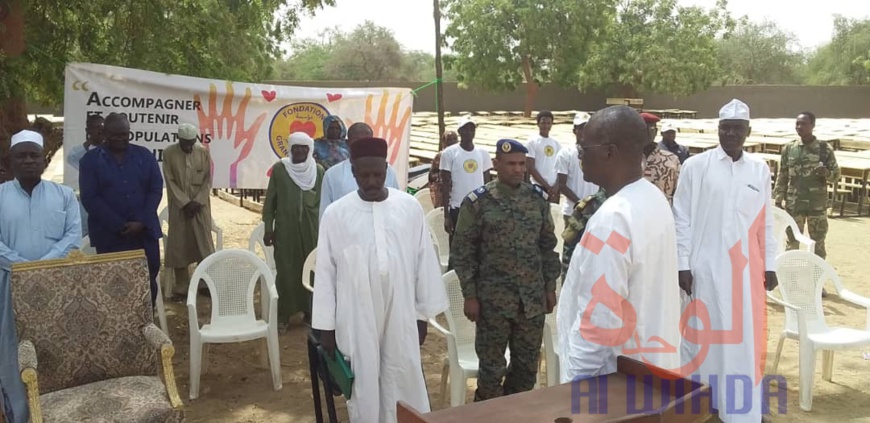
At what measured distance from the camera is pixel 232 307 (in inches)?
214

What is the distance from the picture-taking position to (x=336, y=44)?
5491 cm

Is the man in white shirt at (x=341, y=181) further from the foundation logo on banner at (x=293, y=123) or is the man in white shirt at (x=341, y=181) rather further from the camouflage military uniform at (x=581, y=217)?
the foundation logo on banner at (x=293, y=123)

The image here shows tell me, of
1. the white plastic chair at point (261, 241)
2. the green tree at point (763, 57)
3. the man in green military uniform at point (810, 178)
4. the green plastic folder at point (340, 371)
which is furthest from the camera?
the green tree at point (763, 57)

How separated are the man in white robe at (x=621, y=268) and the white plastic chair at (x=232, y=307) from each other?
9.77 ft

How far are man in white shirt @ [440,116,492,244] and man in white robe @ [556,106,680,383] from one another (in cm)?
493

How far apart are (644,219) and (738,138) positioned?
→ 84.7 inches

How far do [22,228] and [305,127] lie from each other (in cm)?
414

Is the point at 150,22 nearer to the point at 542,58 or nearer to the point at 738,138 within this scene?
the point at 738,138

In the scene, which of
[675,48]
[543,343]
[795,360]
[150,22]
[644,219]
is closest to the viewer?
[644,219]

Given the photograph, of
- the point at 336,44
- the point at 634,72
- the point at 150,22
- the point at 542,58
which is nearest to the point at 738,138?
the point at 150,22

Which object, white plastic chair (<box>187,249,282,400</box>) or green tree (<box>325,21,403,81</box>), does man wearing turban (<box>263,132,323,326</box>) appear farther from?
green tree (<box>325,21,403,81</box>)

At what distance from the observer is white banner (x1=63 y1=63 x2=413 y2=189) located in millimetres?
6812

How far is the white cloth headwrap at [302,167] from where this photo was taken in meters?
6.25

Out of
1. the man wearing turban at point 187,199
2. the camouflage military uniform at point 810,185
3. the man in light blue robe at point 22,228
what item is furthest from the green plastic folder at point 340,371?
the camouflage military uniform at point 810,185
